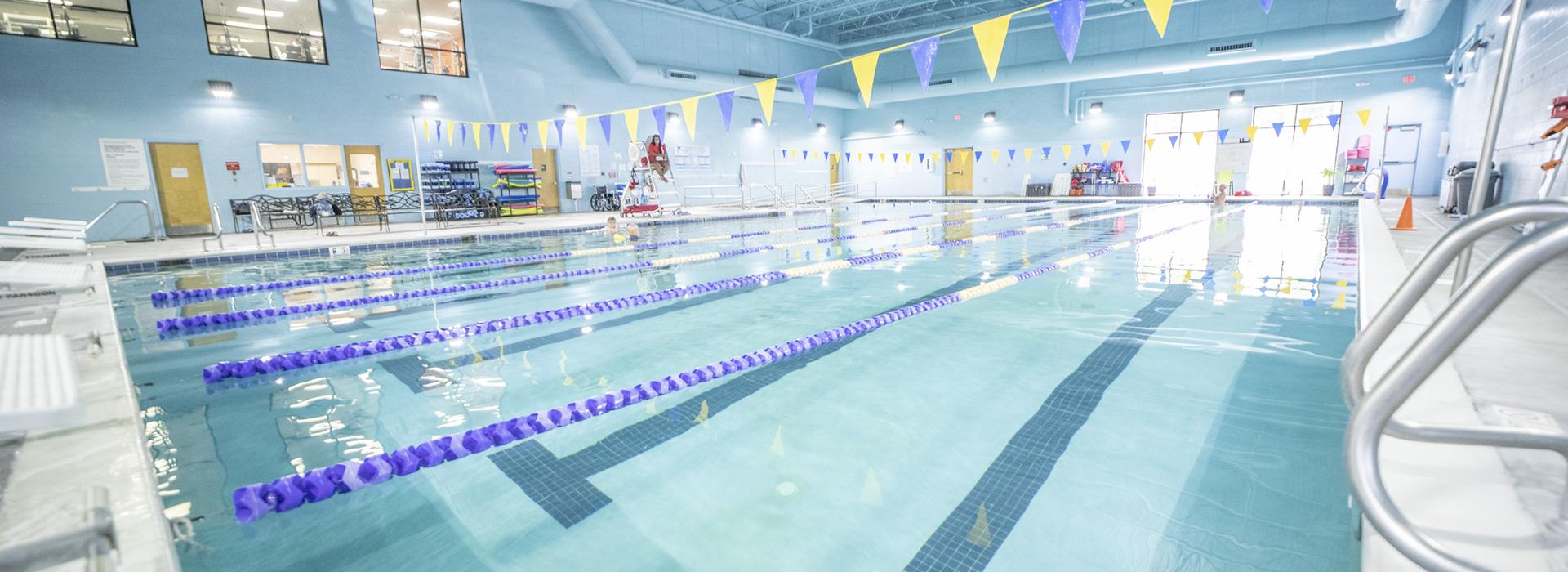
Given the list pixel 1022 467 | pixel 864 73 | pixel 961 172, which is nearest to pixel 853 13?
pixel 961 172

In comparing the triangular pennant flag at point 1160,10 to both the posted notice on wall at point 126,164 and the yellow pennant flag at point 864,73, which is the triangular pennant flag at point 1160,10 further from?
the posted notice on wall at point 126,164

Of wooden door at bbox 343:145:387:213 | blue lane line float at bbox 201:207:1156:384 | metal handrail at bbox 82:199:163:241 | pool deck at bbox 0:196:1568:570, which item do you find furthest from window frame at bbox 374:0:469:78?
pool deck at bbox 0:196:1568:570

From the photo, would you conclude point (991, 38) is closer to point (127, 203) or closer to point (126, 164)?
point (127, 203)

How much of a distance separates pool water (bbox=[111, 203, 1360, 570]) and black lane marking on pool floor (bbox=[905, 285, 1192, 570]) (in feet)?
0.04

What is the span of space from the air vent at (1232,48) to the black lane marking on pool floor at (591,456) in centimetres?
1529

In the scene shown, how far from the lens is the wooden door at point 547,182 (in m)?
15.1

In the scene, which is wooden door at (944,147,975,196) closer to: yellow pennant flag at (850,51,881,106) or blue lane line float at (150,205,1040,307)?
blue lane line float at (150,205,1040,307)

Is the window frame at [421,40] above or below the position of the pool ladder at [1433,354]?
above

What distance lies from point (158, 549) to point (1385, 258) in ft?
22.7

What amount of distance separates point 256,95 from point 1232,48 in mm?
19309

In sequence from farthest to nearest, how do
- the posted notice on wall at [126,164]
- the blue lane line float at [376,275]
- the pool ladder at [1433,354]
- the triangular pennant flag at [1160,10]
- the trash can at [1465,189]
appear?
the posted notice on wall at [126,164] < the trash can at [1465,189] < the blue lane line float at [376,275] < the triangular pennant flag at [1160,10] < the pool ladder at [1433,354]

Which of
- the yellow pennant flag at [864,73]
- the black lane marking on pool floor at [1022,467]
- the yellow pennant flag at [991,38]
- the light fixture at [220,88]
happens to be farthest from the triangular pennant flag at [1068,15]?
the light fixture at [220,88]

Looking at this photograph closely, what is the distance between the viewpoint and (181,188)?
35.7 ft

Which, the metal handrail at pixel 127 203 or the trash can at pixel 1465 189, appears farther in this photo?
the trash can at pixel 1465 189
